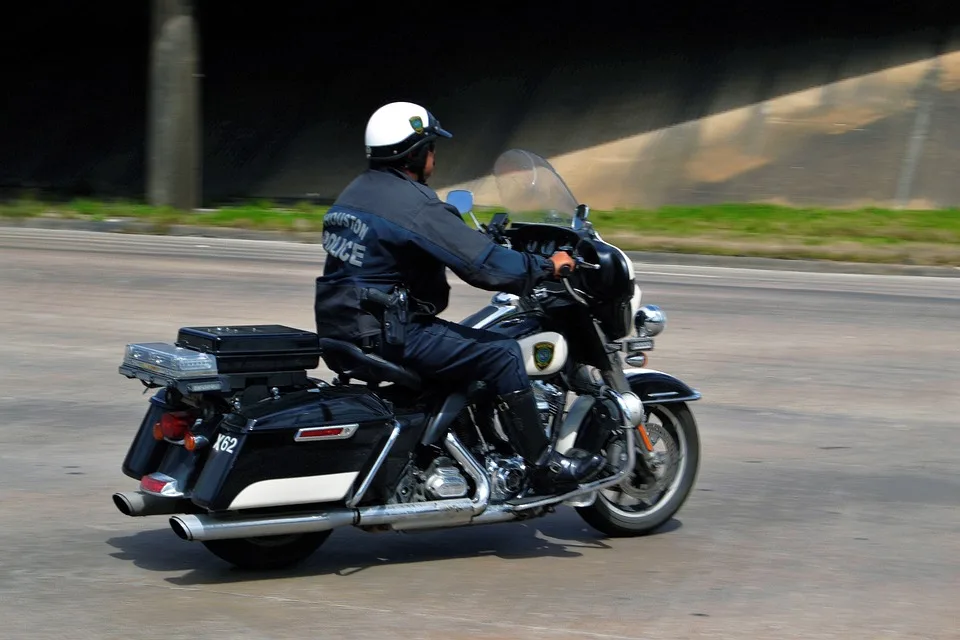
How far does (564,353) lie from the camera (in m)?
5.78

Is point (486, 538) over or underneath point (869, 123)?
underneath

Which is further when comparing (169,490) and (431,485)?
(431,485)

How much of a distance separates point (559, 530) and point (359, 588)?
1276 mm

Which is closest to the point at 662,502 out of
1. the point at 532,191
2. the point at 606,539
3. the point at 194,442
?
the point at 606,539

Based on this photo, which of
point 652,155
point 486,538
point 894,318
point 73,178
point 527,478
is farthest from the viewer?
point 73,178

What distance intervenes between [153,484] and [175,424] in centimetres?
23

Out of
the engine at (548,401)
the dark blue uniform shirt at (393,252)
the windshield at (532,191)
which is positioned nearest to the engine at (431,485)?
the engine at (548,401)

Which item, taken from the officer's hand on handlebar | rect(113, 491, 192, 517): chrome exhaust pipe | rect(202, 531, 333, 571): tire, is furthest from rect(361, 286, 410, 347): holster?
rect(113, 491, 192, 517): chrome exhaust pipe

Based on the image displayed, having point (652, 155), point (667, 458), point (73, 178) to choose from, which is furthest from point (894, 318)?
point (73, 178)

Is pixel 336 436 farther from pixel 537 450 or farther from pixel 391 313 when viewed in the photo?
pixel 537 450

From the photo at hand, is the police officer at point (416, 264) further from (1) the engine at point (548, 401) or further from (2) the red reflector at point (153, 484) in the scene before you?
(2) the red reflector at point (153, 484)

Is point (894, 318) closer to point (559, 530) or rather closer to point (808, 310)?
point (808, 310)

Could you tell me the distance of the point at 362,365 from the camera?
5371 mm

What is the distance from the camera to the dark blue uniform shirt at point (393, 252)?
5.30 m
